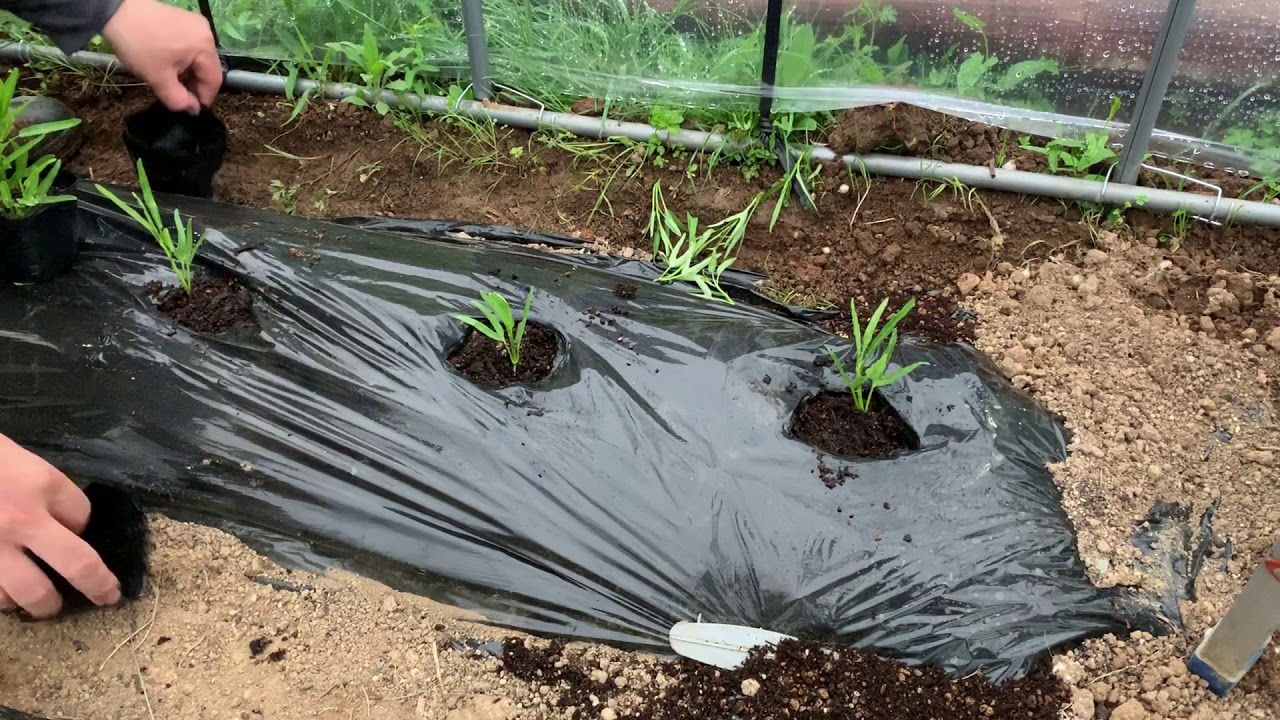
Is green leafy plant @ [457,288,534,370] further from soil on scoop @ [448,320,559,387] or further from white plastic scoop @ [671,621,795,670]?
white plastic scoop @ [671,621,795,670]

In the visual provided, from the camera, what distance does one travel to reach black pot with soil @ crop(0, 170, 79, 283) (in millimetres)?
1764

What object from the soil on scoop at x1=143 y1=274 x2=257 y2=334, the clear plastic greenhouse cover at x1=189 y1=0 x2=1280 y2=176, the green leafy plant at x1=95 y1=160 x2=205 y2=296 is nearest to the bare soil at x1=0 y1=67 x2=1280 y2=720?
the clear plastic greenhouse cover at x1=189 y1=0 x2=1280 y2=176

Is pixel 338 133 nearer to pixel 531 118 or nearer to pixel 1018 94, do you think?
pixel 531 118

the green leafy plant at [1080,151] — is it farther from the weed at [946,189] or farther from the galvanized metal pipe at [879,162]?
the weed at [946,189]

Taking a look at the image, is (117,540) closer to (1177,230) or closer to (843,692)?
(843,692)

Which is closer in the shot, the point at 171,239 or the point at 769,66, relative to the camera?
the point at 171,239

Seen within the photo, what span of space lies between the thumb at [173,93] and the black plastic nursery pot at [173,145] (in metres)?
0.17

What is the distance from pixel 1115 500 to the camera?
1.64 m

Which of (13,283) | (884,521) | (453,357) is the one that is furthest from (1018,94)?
(13,283)

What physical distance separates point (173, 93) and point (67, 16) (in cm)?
30

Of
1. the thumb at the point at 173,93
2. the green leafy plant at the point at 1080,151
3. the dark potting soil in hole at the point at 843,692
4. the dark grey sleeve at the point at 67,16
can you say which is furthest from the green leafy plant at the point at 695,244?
the dark grey sleeve at the point at 67,16

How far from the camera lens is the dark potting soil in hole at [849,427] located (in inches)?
65.1

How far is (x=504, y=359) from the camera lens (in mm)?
1762

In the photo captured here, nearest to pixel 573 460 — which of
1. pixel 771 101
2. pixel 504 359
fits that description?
pixel 504 359
